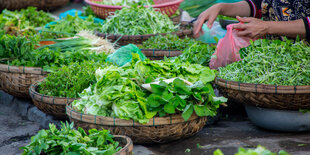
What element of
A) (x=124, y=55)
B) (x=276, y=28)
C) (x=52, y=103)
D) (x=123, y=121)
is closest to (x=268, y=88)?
(x=276, y=28)

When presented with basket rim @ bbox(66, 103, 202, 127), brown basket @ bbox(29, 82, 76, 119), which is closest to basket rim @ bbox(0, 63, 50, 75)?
brown basket @ bbox(29, 82, 76, 119)

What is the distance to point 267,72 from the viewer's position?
290 centimetres

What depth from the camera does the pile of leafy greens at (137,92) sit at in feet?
8.70

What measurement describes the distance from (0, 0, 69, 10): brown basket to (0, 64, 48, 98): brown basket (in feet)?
14.3

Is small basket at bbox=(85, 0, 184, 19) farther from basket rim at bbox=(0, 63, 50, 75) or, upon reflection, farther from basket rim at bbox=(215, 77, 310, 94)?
basket rim at bbox=(215, 77, 310, 94)

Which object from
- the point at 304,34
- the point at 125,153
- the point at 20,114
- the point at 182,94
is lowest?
the point at 20,114

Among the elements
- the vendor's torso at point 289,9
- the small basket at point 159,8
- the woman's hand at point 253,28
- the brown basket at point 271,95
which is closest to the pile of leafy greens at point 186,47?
the woman's hand at point 253,28

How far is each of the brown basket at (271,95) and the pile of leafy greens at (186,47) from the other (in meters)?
0.59

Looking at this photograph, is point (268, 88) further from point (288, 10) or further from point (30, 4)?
point (30, 4)

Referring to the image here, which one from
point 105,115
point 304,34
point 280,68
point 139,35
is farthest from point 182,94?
point 139,35

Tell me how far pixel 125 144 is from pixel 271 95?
1.21 metres

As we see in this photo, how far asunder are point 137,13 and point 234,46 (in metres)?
1.86

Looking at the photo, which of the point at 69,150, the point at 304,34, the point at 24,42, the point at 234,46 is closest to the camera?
the point at 69,150

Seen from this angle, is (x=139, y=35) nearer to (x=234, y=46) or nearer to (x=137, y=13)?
(x=137, y=13)
